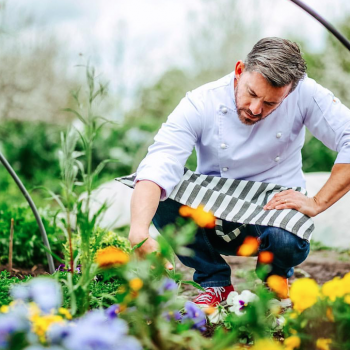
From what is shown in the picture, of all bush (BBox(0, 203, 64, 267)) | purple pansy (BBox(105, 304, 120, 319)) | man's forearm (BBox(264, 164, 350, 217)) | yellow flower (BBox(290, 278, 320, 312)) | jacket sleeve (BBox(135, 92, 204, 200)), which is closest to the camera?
yellow flower (BBox(290, 278, 320, 312))

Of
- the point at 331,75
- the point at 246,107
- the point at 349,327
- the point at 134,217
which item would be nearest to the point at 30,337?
the point at 349,327

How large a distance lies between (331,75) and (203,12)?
Answer: 385 cm

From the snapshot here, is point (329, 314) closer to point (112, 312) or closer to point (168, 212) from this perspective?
point (112, 312)

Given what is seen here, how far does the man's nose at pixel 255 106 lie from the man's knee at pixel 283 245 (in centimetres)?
51

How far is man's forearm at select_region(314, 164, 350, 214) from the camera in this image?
7.56 ft

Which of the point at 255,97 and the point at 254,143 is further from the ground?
the point at 255,97

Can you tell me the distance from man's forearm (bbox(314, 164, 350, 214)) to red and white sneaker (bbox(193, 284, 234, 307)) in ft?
1.95

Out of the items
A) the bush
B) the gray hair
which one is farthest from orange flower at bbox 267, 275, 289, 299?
the bush

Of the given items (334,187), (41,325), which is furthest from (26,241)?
(41,325)

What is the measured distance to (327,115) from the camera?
7.66 feet

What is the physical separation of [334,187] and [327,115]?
334mm

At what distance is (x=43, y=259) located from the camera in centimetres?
328

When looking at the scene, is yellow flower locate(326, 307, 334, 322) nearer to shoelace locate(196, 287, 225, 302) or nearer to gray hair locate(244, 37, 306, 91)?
shoelace locate(196, 287, 225, 302)

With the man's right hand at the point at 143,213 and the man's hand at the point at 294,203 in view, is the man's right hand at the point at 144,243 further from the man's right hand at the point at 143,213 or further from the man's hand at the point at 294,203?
the man's hand at the point at 294,203
